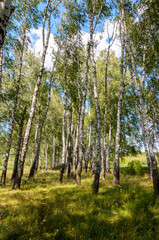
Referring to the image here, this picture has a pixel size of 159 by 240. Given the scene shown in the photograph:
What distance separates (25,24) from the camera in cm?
968

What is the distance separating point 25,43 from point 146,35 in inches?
380

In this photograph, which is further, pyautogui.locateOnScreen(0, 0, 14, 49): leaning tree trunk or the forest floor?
the forest floor

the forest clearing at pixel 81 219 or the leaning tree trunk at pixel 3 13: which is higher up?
the leaning tree trunk at pixel 3 13

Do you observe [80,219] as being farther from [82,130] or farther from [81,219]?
[82,130]

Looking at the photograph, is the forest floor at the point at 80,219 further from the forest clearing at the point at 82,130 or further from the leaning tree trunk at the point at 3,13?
the leaning tree trunk at the point at 3,13

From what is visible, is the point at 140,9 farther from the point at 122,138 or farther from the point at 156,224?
the point at 122,138

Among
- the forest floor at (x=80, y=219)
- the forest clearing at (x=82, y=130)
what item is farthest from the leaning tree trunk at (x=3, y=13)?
the forest floor at (x=80, y=219)

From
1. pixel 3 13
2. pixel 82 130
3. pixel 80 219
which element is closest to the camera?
pixel 3 13

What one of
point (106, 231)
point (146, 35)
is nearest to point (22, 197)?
point (106, 231)

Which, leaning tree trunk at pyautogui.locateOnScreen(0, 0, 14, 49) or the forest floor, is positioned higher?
leaning tree trunk at pyautogui.locateOnScreen(0, 0, 14, 49)

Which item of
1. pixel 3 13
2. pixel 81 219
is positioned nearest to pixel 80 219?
pixel 81 219

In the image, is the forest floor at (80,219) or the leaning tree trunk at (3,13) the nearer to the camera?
the leaning tree trunk at (3,13)

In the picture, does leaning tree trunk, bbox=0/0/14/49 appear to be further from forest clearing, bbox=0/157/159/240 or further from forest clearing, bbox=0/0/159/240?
forest clearing, bbox=0/157/159/240

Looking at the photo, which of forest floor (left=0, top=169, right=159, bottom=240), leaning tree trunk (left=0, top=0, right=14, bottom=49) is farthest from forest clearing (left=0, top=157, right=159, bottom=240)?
leaning tree trunk (left=0, top=0, right=14, bottom=49)
